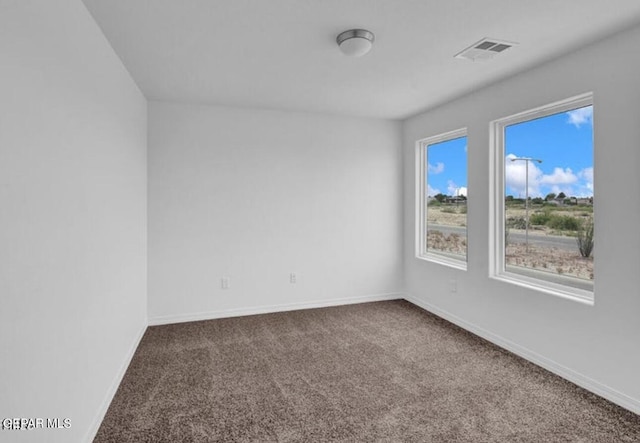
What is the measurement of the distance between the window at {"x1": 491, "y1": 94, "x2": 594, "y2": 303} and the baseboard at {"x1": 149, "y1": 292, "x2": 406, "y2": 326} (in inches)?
69.3

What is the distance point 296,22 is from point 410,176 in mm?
2994

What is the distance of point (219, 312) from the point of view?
418 cm

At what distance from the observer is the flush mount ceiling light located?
2363 millimetres

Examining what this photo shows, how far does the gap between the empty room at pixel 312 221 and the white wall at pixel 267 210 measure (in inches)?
1.1

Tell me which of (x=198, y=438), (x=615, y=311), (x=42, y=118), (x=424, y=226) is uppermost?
(x=42, y=118)

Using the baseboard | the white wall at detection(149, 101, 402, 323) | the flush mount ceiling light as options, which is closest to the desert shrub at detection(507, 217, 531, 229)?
the white wall at detection(149, 101, 402, 323)

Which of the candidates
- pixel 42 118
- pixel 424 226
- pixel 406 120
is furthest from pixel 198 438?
pixel 406 120

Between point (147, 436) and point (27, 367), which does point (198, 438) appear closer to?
point (147, 436)

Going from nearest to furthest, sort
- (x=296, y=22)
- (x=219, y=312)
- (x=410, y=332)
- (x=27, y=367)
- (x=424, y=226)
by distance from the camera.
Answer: (x=27, y=367), (x=296, y=22), (x=410, y=332), (x=219, y=312), (x=424, y=226)

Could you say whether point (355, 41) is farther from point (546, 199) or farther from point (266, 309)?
point (266, 309)

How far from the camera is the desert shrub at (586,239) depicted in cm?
269

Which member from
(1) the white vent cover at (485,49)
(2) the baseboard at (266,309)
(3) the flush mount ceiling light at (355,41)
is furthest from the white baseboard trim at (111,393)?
(1) the white vent cover at (485,49)

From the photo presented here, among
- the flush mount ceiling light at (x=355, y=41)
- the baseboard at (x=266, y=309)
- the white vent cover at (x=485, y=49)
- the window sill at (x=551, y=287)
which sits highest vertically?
the white vent cover at (x=485, y=49)

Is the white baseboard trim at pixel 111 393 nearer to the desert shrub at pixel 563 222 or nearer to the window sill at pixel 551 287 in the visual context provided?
the window sill at pixel 551 287
